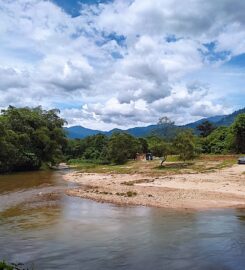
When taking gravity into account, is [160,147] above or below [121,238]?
above

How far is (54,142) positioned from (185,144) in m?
34.4

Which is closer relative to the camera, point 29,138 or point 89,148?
point 29,138

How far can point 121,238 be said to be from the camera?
67.2ft

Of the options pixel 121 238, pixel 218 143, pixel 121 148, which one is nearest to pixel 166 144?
pixel 121 148

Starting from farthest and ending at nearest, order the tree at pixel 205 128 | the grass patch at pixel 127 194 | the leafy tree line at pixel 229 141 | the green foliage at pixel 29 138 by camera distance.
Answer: the tree at pixel 205 128 → the leafy tree line at pixel 229 141 → the green foliage at pixel 29 138 → the grass patch at pixel 127 194

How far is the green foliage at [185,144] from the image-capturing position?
68438 millimetres

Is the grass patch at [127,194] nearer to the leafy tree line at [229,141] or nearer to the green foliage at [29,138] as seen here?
the green foliage at [29,138]

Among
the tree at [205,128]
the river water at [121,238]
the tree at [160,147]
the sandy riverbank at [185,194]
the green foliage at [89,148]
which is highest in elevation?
the tree at [205,128]

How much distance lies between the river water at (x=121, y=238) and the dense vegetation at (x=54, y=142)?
40738 millimetres

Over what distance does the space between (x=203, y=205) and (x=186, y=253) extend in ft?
42.6

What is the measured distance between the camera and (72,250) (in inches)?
719

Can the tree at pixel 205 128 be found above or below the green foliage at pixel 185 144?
above

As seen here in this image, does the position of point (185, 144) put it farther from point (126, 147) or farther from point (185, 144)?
point (126, 147)

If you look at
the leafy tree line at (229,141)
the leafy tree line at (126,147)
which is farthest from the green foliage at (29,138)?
the leafy tree line at (229,141)
